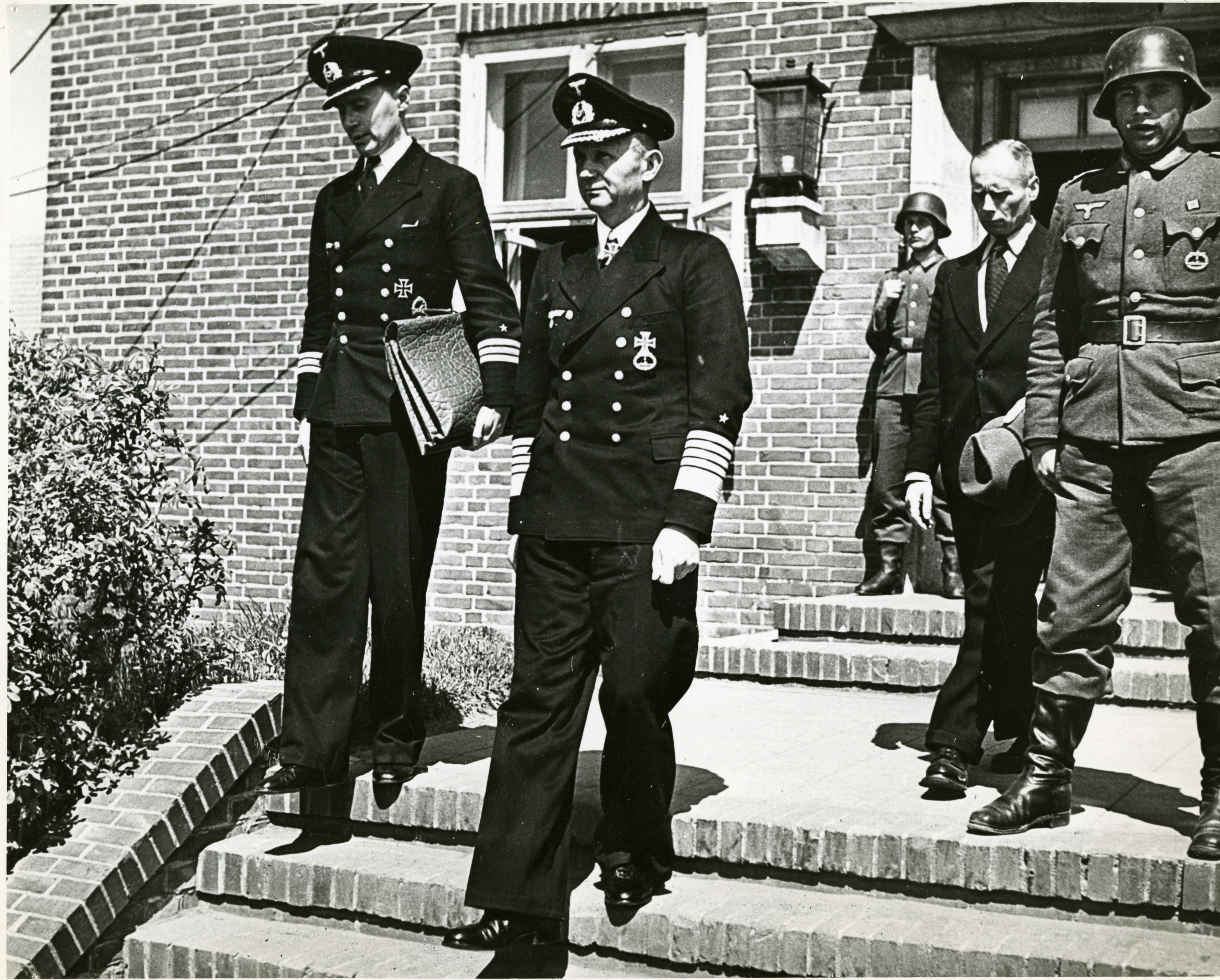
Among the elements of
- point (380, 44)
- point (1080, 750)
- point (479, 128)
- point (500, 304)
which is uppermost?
point (479, 128)

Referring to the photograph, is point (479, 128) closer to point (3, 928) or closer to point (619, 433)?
point (619, 433)

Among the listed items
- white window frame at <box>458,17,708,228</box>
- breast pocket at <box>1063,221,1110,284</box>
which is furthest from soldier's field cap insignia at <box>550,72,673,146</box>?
white window frame at <box>458,17,708,228</box>

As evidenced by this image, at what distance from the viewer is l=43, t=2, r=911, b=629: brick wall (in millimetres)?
8570

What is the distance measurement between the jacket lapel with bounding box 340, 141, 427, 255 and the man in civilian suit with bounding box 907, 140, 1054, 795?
1.85 meters

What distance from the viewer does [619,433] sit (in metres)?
4.12

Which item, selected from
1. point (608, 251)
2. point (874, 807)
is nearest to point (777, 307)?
point (608, 251)

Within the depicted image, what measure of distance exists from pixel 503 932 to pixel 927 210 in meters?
5.28

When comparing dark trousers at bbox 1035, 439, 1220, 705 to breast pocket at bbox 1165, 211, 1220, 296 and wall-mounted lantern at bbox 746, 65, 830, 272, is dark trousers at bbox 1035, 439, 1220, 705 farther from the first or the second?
wall-mounted lantern at bbox 746, 65, 830, 272

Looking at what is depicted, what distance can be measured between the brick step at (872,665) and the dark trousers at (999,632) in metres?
1.56

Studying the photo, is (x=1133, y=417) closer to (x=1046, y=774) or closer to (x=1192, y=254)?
(x=1192, y=254)

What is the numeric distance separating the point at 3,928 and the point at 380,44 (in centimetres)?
288

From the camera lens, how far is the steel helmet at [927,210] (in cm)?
809

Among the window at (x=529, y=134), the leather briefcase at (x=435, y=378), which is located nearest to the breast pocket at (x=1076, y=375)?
the leather briefcase at (x=435, y=378)

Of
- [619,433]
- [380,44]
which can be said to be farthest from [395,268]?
[619,433]
